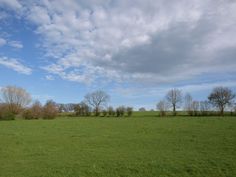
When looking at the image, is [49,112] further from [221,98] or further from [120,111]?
[221,98]

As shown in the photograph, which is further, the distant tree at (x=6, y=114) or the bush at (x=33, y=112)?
the bush at (x=33, y=112)

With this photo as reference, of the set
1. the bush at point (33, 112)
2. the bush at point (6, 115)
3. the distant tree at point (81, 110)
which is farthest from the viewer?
the distant tree at point (81, 110)

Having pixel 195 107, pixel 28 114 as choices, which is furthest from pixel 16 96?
pixel 195 107

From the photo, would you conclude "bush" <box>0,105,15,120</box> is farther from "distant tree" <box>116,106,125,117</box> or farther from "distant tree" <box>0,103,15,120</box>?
"distant tree" <box>116,106,125,117</box>

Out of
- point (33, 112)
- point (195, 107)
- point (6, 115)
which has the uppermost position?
point (195, 107)

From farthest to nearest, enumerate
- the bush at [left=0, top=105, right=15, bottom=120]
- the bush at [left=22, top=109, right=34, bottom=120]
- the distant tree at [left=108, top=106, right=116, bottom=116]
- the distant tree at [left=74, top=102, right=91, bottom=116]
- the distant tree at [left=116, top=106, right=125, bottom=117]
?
1. the distant tree at [left=74, top=102, right=91, bottom=116]
2. the distant tree at [left=108, top=106, right=116, bottom=116]
3. the distant tree at [left=116, top=106, right=125, bottom=117]
4. the bush at [left=22, top=109, right=34, bottom=120]
5. the bush at [left=0, top=105, right=15, bottom=120]

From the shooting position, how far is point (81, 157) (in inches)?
501

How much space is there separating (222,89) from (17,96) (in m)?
76.1

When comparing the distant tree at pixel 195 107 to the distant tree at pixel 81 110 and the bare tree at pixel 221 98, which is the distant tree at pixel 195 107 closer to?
the bare tree at pixel 221 98

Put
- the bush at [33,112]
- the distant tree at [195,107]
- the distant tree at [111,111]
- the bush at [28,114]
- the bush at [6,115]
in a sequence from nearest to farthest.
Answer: the bush at [6,115], the bush at [28,114], the bush at [33,112], the distant tree at [195,107], the distant tree at [111,111]

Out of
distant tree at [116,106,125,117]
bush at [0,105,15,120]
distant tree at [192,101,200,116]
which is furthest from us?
distant tree at [116,106,125,117]

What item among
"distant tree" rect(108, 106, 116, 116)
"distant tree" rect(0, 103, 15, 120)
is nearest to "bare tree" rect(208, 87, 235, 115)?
"distant tree" rect(108, 106, 116, 116)

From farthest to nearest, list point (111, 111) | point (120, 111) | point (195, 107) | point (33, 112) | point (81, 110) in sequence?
point (81, 110), point (111, 111), point (120, 111), point (195, 107), point (33, 112)

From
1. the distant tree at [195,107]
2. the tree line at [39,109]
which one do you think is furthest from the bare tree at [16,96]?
the distant tree at [195,107]
